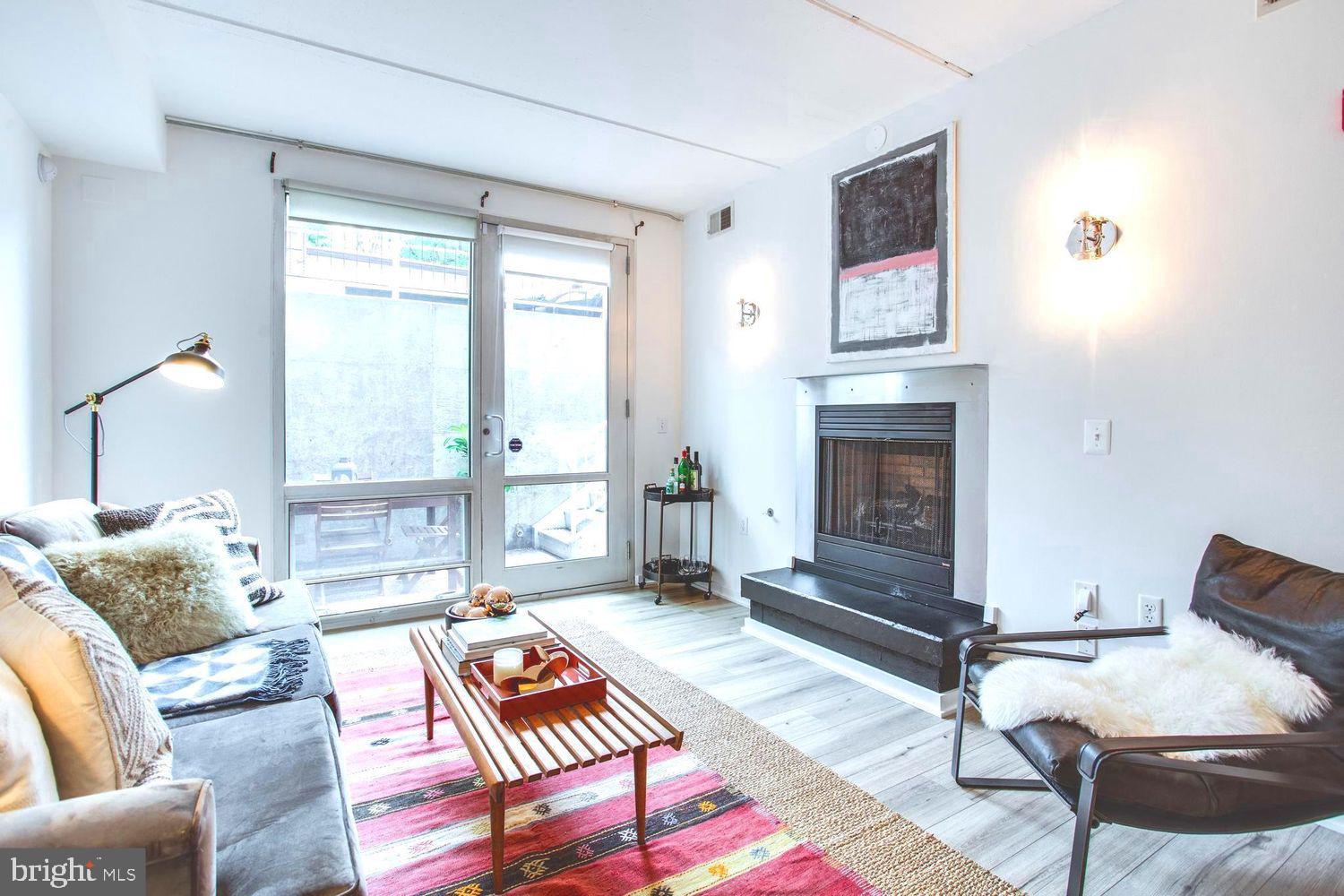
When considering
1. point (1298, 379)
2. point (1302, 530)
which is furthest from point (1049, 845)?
point (1298, 379)

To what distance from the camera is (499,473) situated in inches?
161

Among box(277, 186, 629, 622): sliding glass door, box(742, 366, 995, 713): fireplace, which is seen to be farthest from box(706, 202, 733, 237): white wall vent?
box(742, 366, 995, 713): fireplace

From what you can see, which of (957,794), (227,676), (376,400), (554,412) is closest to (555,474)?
(554,412)

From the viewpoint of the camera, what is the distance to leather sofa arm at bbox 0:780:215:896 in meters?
0.85

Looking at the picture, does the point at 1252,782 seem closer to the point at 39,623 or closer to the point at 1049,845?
the point at 1049,845

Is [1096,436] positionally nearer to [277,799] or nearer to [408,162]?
[277,799]

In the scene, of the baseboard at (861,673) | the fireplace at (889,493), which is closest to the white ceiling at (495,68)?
the fireplace at (889,493)

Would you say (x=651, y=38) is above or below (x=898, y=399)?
above

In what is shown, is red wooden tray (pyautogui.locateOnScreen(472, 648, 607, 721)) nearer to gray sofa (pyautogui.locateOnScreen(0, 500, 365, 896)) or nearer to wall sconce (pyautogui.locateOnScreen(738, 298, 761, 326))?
gray sofa (pyautogui.locateOnScreen(0, 500, 365, 896))

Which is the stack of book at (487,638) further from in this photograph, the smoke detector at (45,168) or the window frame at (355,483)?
the smoke detector at (45,168)

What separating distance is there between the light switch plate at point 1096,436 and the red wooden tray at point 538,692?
1944 millimetres

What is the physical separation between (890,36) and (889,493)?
197cm

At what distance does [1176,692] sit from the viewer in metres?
1.70

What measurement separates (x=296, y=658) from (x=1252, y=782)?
2.49 meters
